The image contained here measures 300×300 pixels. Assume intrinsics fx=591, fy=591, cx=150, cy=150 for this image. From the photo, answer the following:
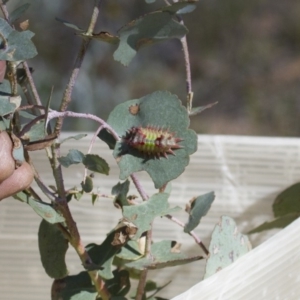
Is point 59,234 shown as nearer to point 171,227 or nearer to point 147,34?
point 147,34

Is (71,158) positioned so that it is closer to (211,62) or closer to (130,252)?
(130,252)

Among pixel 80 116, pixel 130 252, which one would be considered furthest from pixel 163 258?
pixel 80 116

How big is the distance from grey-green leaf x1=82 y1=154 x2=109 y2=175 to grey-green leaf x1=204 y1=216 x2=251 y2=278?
3.8 inches

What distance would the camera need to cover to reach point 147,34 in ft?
1.27

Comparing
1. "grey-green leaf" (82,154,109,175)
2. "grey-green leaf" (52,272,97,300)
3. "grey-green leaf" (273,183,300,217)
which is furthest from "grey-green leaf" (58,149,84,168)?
"grey-green leaf" (273,183,300,217)

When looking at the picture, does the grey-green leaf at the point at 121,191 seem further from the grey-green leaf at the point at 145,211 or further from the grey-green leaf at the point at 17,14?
the grey-green leaf at the point at 17,14

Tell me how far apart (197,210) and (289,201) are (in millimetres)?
159

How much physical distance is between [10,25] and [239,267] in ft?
0.70

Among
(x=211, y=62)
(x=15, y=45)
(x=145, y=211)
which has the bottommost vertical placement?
(x=211, y=62)

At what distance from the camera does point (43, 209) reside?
1.22 feet

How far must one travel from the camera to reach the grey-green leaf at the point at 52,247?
0.44 meters

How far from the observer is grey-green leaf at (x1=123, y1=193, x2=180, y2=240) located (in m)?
0.38

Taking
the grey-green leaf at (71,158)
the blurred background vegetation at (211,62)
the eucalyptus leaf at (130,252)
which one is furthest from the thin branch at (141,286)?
the blurred background vegetation at (211,62)

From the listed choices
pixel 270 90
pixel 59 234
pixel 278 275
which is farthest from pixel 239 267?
pixel 270 90
